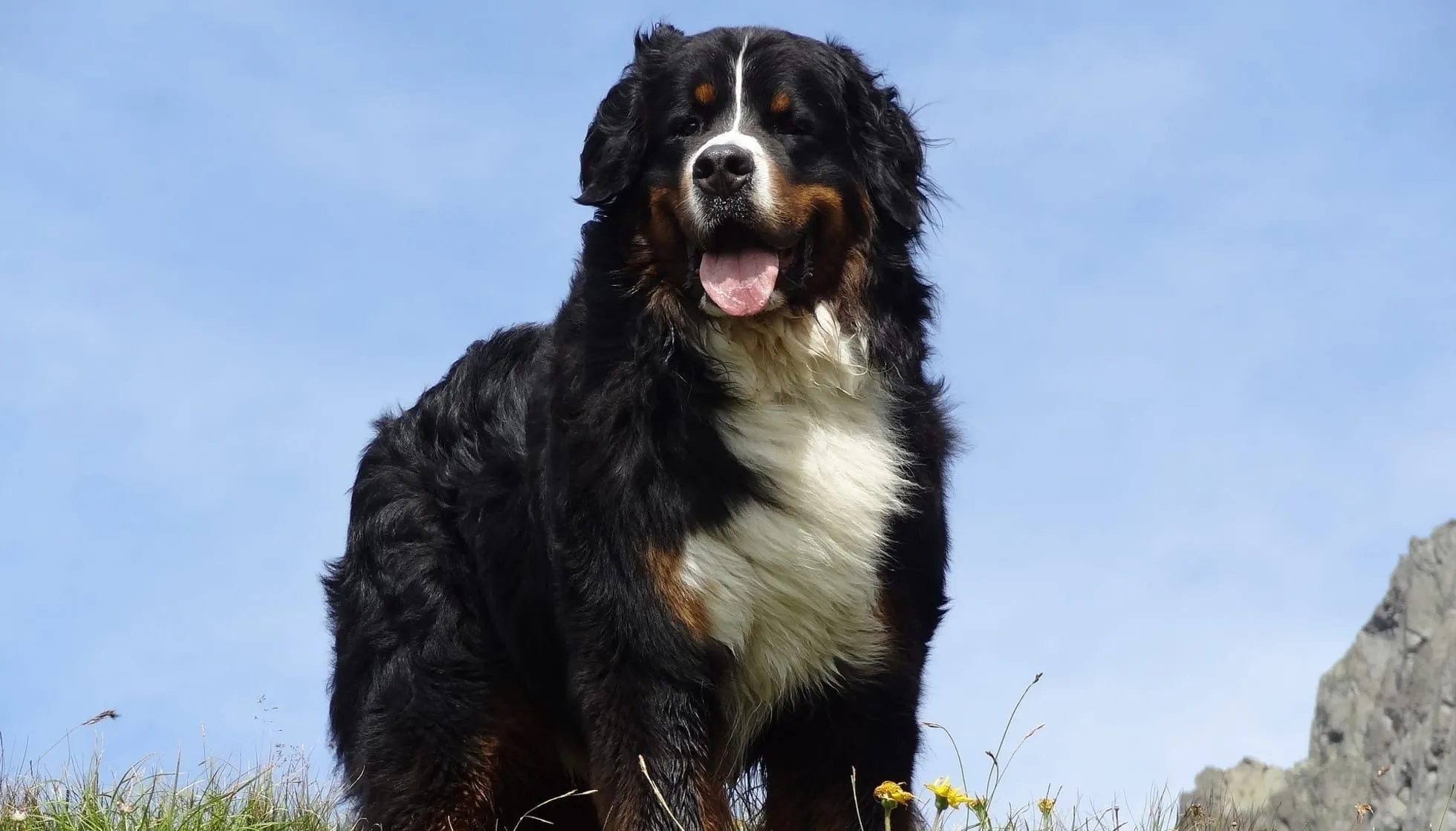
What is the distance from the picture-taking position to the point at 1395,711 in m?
97.1

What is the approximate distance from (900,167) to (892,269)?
1.20 feet

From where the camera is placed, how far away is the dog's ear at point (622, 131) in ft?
14.7

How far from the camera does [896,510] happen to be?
433 centimetres

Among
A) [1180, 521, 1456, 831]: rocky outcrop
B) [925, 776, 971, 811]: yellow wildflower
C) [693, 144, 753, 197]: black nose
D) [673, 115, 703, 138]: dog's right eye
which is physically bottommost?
[925, 776, 971, 811]: yellow wildflower

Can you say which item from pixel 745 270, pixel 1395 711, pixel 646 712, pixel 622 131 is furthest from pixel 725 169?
pixel 1395 711

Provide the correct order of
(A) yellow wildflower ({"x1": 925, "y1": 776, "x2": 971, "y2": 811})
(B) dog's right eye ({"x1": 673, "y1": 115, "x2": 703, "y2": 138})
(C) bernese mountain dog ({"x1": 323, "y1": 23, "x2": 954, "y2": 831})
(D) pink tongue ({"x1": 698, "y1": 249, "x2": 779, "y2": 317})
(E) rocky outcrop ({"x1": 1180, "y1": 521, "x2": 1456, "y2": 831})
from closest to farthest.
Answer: (A) yellow wildflower ({"x1": 925, "y1": 776, "x2": 971, "y2": 811}) < (C) bernese mountain dog ({"x1": 323, "y1": 23, "x2": 954, "y2": 831}) < (D) pink tongue ({"x1": 698, "y1": 249, "x2": 779, "y2": 317}) < (B) dog's right eye ({"x1": 673, "y1": 115, "x2": 703, "y2": 138}) < (E) rocky outcrop ({"x1": 1180, "y1": 521, "x2": 1456, "y2": 831})

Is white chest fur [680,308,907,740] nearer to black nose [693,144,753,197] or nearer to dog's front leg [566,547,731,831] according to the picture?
dog's front leg [566,547,731,831]

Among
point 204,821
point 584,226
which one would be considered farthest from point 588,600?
point 204,821

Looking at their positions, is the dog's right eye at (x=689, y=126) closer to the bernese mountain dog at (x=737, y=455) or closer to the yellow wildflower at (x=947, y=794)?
the bernese mountain dog at (x=737, y=455)

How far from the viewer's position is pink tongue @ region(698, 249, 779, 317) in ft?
13.9

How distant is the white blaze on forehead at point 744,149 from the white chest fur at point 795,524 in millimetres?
343

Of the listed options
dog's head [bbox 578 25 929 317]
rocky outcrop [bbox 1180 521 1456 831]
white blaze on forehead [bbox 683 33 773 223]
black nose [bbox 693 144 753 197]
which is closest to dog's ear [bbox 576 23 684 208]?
dog's head [bbox 578 25 929 317]

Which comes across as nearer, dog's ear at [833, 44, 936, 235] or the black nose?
the black nose

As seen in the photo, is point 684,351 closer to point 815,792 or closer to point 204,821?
point 815,792
